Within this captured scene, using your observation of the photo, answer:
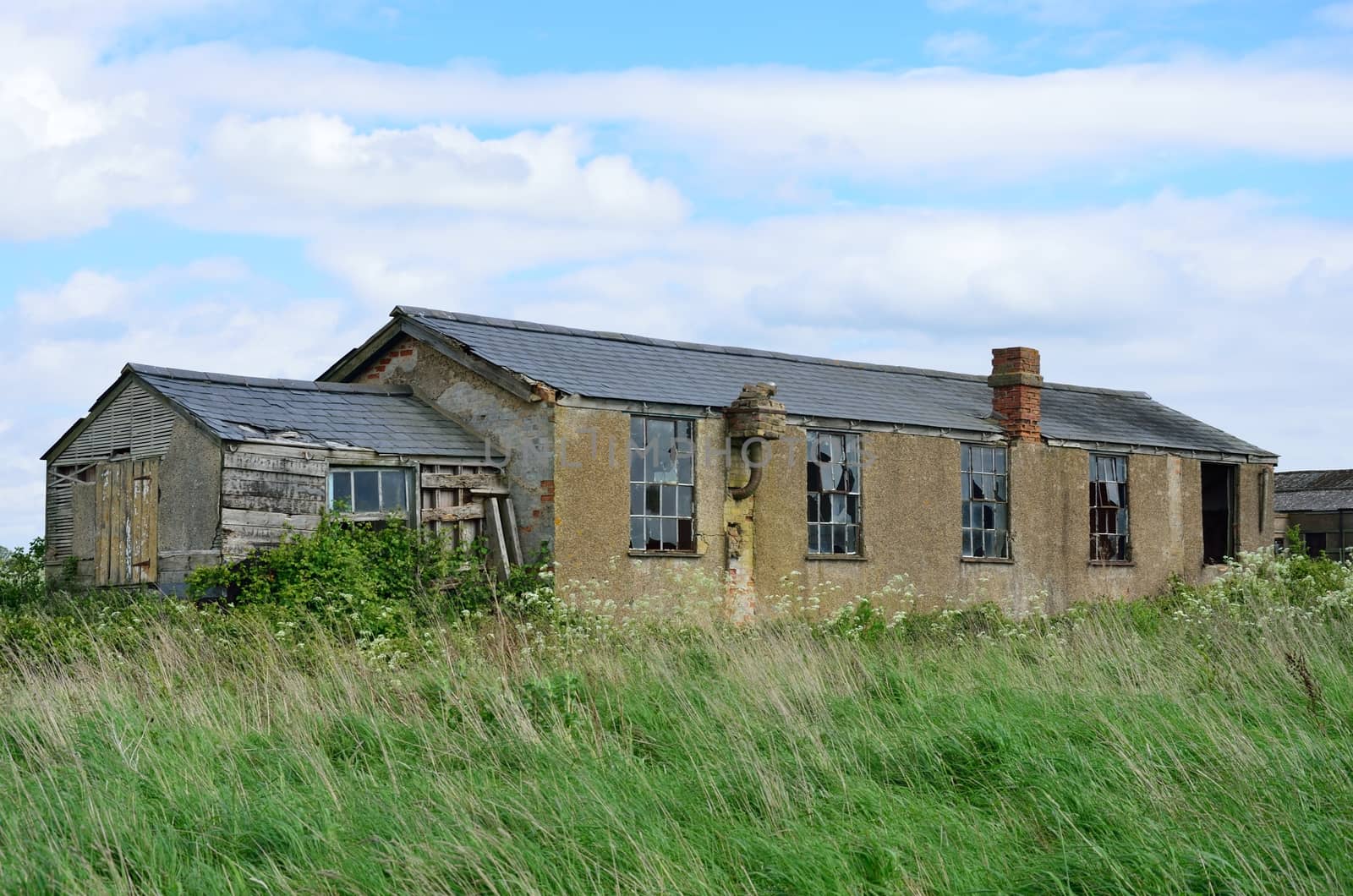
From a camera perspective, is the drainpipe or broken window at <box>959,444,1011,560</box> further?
broken window at <box>959,444,1011,560</box>

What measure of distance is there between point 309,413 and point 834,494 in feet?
23.5

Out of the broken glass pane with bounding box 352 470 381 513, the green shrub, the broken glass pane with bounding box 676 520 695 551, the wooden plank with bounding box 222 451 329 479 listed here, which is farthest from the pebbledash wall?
the green shrub

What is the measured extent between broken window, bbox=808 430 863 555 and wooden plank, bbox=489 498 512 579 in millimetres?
4450

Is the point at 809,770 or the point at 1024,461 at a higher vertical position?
the point at 1024,461

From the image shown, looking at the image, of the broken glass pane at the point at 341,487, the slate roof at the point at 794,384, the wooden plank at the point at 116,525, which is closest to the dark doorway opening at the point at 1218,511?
the slate roof at the point at 794,384

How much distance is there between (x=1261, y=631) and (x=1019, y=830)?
6418mm

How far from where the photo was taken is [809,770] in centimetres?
704

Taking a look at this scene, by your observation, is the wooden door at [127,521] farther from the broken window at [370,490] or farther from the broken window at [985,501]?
the broken window at [985,501]

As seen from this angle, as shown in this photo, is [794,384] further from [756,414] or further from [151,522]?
[151,522]

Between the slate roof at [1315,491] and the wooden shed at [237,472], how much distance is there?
20601mm

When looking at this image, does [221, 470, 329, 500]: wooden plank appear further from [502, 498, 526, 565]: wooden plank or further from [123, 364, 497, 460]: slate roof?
[502, 498, 526, 565]: wooden plank

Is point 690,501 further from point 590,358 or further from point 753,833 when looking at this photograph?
point 753,833

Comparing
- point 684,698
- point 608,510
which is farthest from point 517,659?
point 608,510

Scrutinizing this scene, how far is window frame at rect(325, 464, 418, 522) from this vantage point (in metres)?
15.6
